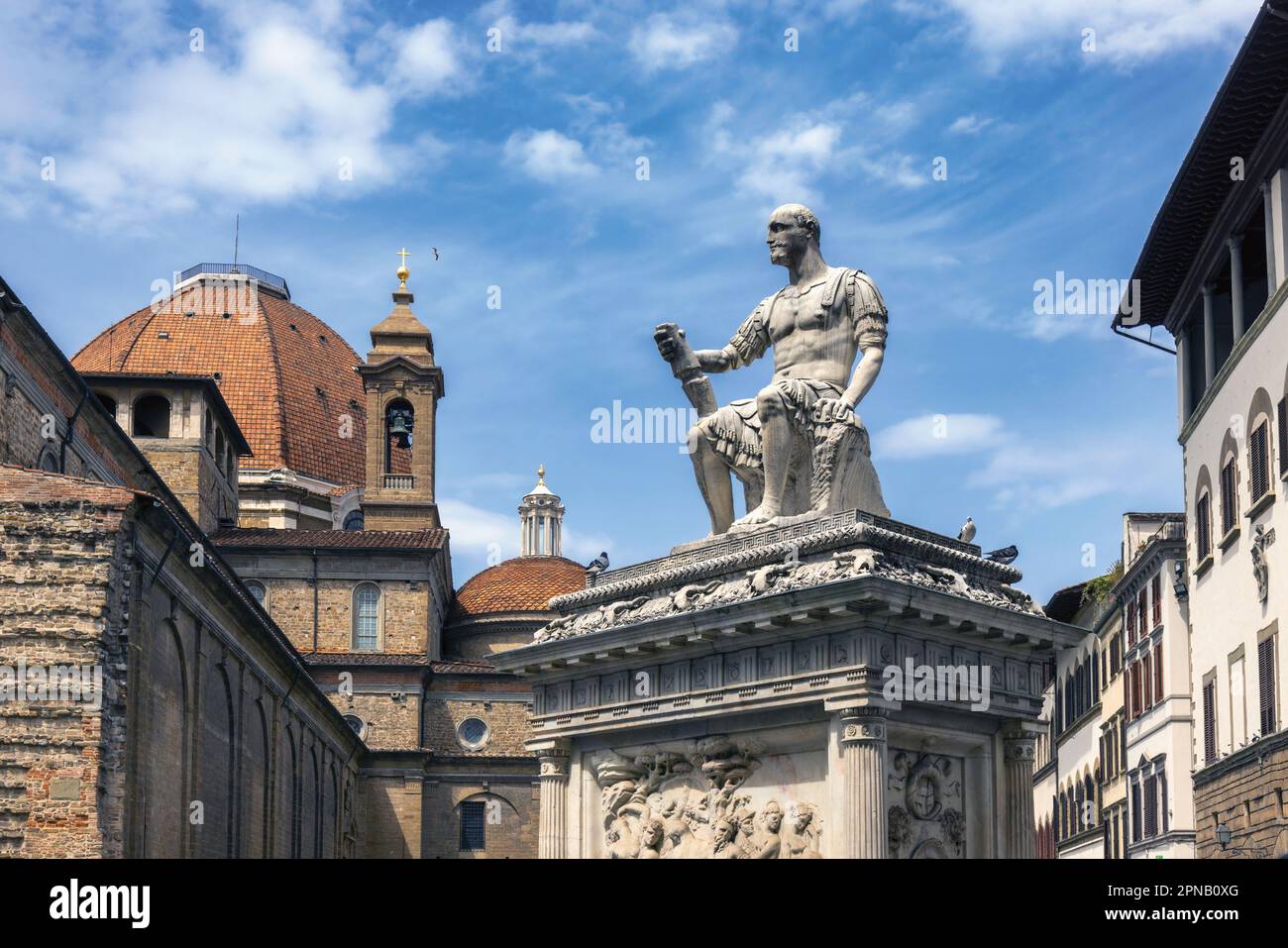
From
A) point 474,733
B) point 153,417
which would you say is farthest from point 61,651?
point 474,733

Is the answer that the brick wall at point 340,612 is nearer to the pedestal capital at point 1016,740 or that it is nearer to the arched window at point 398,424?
the arched window at point 398,424

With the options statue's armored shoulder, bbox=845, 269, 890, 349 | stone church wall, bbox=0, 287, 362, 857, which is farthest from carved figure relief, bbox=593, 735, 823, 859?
stone church wall, bbox=0, 287, 362, 857

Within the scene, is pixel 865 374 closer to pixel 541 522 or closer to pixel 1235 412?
pixel 1235 412

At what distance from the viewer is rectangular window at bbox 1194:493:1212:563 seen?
40.9 meters

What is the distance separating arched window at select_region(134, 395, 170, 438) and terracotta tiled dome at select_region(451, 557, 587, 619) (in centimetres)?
2002

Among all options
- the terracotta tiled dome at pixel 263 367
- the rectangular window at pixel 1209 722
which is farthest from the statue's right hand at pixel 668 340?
the terracotta tiled dome at pixel 263 367

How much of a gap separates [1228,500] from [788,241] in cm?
2523

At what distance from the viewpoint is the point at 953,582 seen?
14.2 meters

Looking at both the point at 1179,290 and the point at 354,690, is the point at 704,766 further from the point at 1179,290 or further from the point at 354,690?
the point at 354,690

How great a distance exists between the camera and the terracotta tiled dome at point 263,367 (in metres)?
96.7

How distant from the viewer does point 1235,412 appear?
3756 cm

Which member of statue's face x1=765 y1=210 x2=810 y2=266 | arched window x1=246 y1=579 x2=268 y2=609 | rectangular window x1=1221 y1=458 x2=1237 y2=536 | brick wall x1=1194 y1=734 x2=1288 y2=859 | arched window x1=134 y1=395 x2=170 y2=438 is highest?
arched window x1=134 y1=395 x2=170 y2=438

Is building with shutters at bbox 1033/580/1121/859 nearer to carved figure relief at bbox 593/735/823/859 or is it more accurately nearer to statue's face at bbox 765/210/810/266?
statue's face at bbox 765/210/810/266
